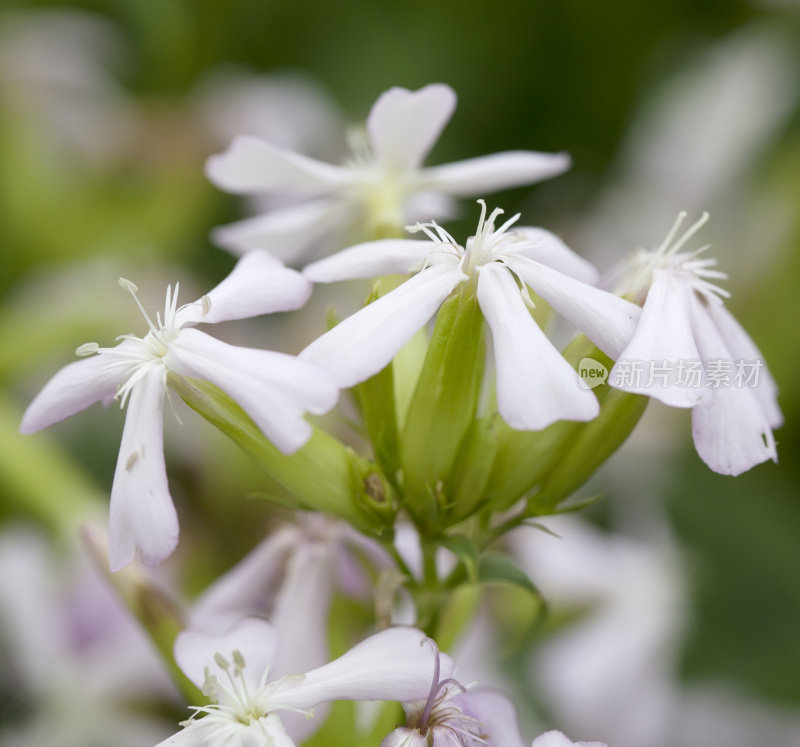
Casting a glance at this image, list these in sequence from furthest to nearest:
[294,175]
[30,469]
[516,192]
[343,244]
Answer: [516,192] < [30,469] < [343,244] < [294,175]

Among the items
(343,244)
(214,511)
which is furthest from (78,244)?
(343,244)

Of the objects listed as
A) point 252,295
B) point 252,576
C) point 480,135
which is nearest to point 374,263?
point 252,295

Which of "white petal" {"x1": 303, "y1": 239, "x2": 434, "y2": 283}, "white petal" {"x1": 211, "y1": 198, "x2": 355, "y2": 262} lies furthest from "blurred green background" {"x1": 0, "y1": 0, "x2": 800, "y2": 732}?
"white petal" {"x1": 303, "y1": 239, "x2": 434, "y2": 283}

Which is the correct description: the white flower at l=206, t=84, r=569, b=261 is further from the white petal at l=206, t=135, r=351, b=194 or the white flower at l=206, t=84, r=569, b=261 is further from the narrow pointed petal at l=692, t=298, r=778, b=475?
the narrow pointed petal at l=692, t=298, r=778, b=475

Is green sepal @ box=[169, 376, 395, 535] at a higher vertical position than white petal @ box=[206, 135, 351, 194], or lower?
lower

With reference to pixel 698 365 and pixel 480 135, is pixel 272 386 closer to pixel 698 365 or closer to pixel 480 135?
pixel 698 365

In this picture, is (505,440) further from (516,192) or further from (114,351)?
(516,192)
